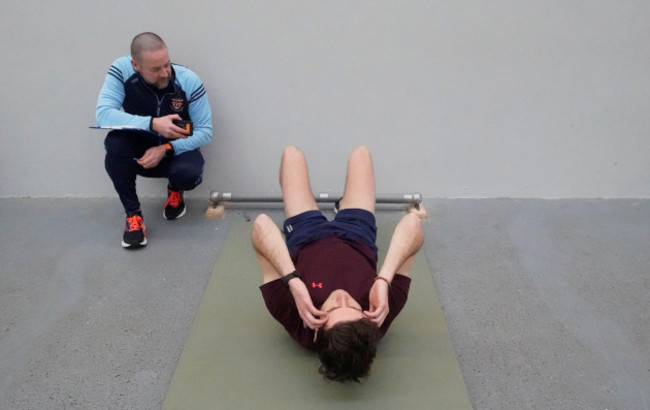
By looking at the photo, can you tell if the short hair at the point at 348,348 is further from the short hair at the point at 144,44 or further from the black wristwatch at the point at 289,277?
the short hair at the point at 144,44

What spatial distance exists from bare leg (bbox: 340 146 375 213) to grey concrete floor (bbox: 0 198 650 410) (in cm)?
51

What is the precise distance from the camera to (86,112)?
9.62 feet

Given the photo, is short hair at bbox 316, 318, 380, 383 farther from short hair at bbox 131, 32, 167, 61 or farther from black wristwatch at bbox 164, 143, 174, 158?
short hair at bbox 131, 32, 167, 61

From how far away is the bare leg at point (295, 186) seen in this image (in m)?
2.33

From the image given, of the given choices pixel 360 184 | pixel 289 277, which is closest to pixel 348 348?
pixel 289 277

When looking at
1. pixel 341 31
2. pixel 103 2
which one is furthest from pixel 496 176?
pixel 103 2

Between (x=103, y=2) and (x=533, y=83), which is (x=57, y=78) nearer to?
(x=103, y=2)

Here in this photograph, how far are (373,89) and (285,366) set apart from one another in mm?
1643

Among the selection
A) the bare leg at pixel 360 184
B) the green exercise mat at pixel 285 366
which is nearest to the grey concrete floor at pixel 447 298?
the green exercise mat at pixel 285 366

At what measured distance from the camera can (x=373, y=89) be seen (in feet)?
9.46

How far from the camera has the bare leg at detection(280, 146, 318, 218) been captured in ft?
7.66

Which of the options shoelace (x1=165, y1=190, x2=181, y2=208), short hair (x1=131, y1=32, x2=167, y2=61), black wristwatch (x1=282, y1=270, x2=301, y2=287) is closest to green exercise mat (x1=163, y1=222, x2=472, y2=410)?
black wristwatch (x1=282, y1=270, x2=301, y2=287)

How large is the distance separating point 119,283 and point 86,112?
112 centimetres

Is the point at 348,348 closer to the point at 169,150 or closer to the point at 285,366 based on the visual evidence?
the point at 285,366
